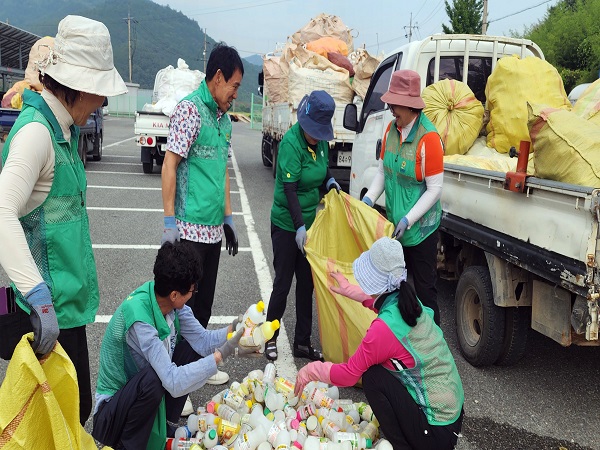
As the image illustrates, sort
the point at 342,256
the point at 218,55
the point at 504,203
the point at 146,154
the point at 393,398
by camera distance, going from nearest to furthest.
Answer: the point at 393,398, the point at 218,55, the point at 504,203, the point at 342,256, the point at 146,154

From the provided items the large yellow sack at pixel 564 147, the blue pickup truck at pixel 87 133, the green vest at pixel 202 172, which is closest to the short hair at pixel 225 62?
the green vest at pixel 202 172

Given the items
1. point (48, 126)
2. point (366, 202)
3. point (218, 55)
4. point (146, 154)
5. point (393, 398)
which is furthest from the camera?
point (146, 154)

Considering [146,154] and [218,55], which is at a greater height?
[218,55]

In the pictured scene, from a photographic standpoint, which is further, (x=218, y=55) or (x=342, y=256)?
(x=342, y=256)

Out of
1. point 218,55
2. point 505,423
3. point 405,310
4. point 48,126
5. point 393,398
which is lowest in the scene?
point 505,423

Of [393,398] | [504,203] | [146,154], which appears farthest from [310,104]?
[146,154]

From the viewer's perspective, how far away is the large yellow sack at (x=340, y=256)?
11.2 ft

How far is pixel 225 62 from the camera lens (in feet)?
10.2

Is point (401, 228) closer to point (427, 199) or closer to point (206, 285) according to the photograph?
point (427, 199)

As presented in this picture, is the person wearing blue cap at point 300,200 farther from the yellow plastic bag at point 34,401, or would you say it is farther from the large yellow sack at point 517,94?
the yellow plastic bag at point 34,401

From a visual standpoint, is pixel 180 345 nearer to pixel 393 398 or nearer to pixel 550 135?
pixel 393 398

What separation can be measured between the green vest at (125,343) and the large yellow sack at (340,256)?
1.22 metres

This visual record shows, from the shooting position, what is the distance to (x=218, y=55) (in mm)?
3137

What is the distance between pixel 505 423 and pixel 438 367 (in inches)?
41.0
